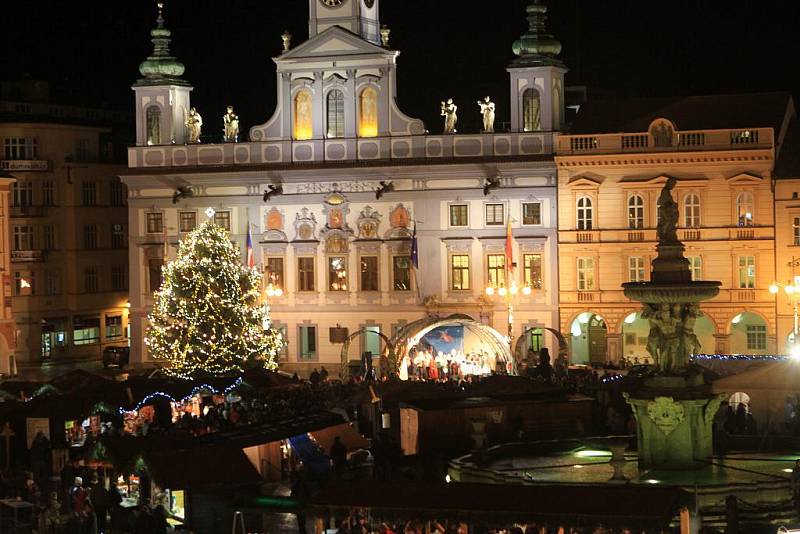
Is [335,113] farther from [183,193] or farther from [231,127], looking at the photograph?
[183,193]

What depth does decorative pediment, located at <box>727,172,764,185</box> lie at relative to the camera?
6750 cm

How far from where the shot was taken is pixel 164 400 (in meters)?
→ 51.7

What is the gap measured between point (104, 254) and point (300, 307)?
606 inches

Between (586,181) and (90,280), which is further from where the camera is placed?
(90,280)

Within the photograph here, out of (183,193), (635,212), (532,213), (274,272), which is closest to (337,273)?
(274,272)

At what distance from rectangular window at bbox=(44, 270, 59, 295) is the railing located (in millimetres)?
873

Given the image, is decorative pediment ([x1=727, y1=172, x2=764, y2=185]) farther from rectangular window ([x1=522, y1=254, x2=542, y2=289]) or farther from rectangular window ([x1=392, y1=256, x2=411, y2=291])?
rectangular window ([x1=392, y1=256, x2=411, y2=291])

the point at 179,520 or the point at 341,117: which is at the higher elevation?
the point at 341,117

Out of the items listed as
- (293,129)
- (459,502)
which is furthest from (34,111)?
(459,502)

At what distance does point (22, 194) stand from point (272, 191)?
563 inches

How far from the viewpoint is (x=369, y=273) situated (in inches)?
2852

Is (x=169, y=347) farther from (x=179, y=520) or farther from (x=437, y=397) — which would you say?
(x=179, y=520)

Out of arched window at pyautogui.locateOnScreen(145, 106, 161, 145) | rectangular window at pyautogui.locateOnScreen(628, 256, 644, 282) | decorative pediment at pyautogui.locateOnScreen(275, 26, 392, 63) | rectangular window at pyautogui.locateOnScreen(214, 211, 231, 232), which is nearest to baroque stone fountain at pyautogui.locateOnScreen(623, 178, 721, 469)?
rectangular window at pyautogui.locateOnScreen(628, 256, 644, 282)

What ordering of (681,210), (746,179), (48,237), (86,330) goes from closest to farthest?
(746,179) < (681,210) < (48,237) < (86,330)
